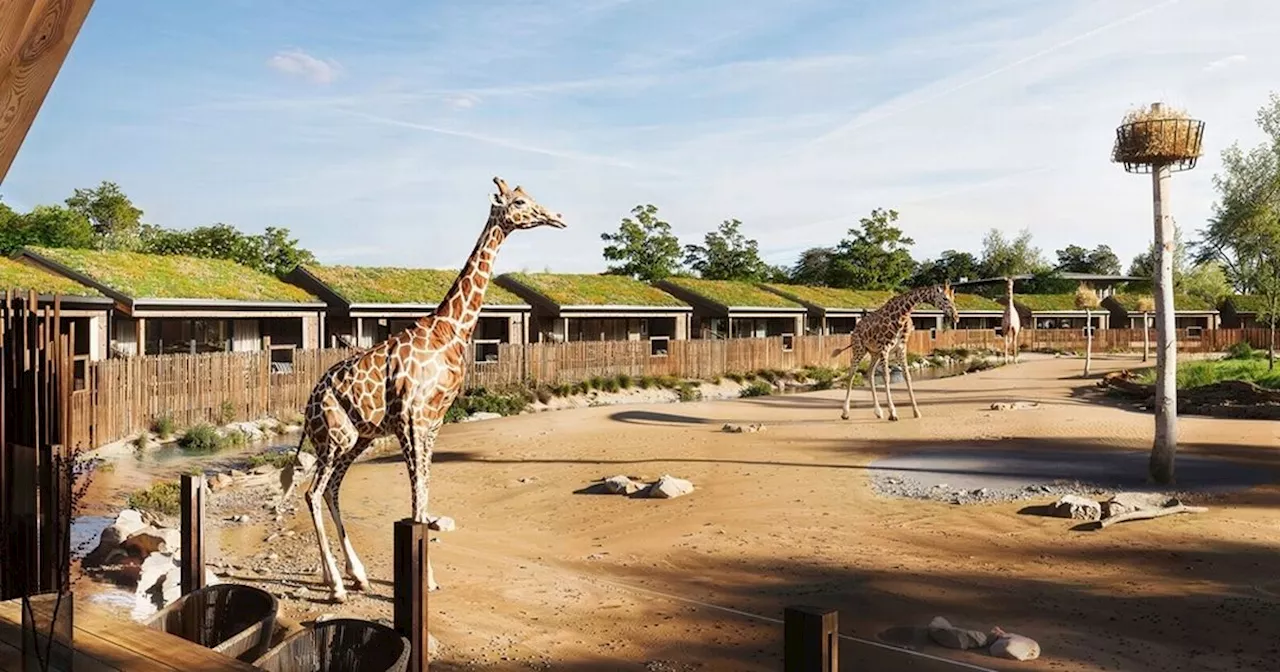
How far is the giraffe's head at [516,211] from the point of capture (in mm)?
9445

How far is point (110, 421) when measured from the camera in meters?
18.4

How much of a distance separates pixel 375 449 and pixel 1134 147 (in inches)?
609

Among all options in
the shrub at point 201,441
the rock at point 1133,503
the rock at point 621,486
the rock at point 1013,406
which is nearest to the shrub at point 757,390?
the rock at point 1013,406

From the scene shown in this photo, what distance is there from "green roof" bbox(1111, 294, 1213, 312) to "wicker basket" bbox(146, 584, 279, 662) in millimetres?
61938

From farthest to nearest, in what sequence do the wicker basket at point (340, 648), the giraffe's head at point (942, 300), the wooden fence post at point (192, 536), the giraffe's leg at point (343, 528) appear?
1. the giraffe's head at point (942, 300)
2. the giraffe's leg at point (343, 528)
3. the wooden fence post at point (192, 536)
4. the wicker basket at point (340, 648)

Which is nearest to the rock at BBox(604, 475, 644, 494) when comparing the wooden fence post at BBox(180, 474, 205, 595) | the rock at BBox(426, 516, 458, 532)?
the rock at BBox(426, 516, 458, 532)

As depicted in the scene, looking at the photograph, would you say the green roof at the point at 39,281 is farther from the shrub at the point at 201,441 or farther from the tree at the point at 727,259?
the tree at the point at 727,259

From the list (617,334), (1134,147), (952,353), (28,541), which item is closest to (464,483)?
(28,541)

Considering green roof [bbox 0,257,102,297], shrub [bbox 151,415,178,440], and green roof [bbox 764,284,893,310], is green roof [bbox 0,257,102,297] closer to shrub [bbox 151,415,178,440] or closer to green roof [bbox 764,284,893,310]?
shrub [bbox 151,415,178,440]

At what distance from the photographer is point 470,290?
31.0ft

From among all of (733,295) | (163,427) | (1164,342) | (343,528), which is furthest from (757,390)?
(343,528)

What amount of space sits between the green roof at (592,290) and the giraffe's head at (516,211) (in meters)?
24.0

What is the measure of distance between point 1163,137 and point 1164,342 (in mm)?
2974

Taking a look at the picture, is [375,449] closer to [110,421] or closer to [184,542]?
[110,421]
